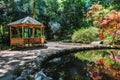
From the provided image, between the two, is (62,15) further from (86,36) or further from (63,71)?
(63,71)

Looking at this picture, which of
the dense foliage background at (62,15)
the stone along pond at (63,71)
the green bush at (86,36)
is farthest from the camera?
the dense foliage background at (62,15)

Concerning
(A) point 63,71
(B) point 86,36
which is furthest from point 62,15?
(A) point 63,71

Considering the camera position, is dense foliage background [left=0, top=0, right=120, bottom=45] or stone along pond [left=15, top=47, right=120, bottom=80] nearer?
stone along pond [left=15, top=47, right=120, bottom=80]

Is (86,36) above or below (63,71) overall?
below

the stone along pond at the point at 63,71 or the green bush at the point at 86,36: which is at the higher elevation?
the stone along pond at the point at 63,71

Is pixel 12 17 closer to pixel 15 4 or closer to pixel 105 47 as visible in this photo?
pixel 15 4

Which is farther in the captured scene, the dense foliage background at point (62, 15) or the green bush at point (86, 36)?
the dense foliage background at point (62, 15)

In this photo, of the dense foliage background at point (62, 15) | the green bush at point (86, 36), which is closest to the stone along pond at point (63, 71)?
the green bush at point (86, 36)

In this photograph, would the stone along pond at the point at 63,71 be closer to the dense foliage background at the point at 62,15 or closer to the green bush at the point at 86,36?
the green bush at the point at 86,36

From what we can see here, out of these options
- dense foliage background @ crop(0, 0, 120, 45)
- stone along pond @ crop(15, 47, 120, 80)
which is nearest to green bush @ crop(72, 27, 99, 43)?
dense foliage background @ crop(0, 0, 120, 45)

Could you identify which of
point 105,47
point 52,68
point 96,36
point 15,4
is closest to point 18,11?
point 15,4

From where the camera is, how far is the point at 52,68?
38.4ft

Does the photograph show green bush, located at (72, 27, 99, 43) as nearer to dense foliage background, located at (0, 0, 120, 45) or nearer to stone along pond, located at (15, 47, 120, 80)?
dense foliage background, located at (0, 0, 120, 45)

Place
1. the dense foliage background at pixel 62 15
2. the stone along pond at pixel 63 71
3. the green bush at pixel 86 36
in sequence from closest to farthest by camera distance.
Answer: the stone along pond at pixel 63 71 → the green bush at pixel 86 36 → the dense foliage background at pixel 62 15
